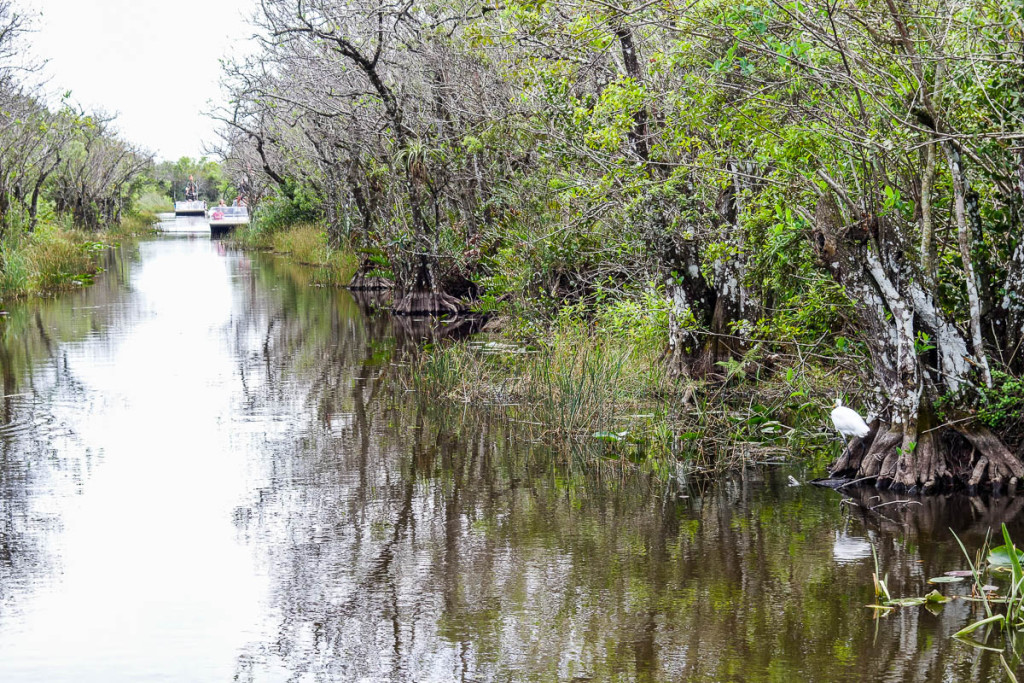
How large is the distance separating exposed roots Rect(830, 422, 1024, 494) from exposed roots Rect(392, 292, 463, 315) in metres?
14.6

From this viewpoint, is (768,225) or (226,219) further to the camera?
(226,219)

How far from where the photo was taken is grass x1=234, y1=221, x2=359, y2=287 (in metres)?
33.0

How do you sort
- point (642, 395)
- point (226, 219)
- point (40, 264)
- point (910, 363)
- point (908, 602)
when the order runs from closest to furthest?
1. point (908, 602)
2. point (910, 363)
3. point (642, 395)
4. point (40, 264)
5. point (226, 219)

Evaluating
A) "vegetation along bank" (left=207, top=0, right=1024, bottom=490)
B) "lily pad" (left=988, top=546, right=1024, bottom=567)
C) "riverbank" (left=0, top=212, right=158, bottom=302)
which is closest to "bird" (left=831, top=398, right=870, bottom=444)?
"vegetation along bank" (left=207, top=0, right=1024, bottom=490)

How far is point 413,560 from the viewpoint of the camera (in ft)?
24.5

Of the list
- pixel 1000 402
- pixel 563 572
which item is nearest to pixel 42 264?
pixel 563 572

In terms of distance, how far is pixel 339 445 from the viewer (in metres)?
11.0

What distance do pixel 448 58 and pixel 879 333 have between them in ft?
39.0

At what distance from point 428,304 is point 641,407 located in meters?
12.5

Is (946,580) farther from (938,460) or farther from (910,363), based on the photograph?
(910,363)

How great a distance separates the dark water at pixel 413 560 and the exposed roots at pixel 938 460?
0.35m

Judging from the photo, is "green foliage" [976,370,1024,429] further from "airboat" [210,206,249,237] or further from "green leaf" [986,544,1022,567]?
"airboat" [210,206,249,237]

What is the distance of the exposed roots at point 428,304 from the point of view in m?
23.2

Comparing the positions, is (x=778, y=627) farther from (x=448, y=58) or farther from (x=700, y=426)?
(x=448, y=58)
